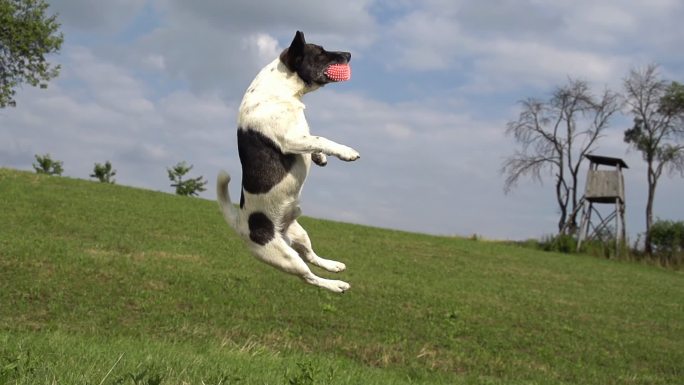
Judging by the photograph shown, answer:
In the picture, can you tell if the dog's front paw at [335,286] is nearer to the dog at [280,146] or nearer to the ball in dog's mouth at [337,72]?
the dog at [280,146]

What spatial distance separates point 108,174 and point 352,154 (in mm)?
31315

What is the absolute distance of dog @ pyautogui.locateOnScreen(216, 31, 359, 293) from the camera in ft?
7.79

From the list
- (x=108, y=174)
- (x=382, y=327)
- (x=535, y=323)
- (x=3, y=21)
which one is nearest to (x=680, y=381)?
(x=535, y=323)

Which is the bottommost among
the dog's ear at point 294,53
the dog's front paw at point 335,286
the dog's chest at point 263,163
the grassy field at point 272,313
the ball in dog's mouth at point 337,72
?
the grassy field at point 272,313

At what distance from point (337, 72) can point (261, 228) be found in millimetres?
583

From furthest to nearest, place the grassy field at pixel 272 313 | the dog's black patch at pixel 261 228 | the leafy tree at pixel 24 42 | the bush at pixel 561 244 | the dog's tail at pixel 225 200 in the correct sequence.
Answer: the bush at pixel 561 244 → the leafy tree at pixel 24 42 → the grassy field at pixel 272 313 → the dog's tail at pixel 225 200 → the dog's black patch at pixel 261 228

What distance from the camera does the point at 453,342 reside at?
12.6 metres

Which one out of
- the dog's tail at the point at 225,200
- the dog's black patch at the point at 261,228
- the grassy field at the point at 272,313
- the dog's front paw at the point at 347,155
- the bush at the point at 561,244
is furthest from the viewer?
the bush at the point at 561,244

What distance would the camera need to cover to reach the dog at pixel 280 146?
2375mm

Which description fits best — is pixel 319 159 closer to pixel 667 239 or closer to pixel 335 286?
pixel 335 286

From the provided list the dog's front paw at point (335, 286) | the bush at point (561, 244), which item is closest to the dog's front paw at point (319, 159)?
the dog's front paw at point (335, 286)

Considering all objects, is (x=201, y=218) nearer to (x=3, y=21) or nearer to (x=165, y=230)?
(x=165, y=230)

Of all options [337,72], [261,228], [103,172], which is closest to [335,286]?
[261,228]

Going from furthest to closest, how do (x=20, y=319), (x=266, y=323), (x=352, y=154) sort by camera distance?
(x=266, y=323) < (x=20, y=319) < (x=352, y=154)
